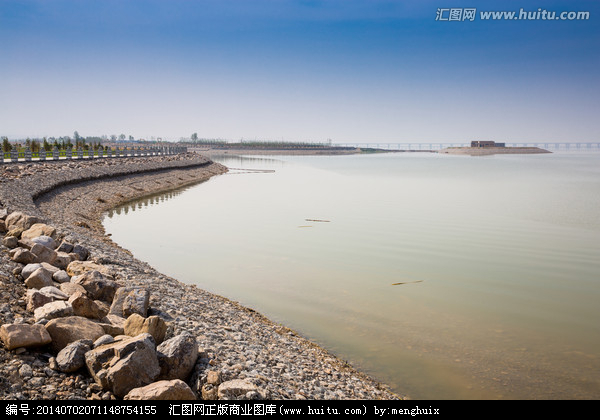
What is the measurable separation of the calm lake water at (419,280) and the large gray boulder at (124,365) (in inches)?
183

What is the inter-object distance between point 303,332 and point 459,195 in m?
37.5

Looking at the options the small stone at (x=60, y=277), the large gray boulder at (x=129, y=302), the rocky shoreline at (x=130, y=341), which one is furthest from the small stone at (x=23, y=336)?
the small stone at (x=60, y=277)

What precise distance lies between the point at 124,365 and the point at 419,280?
11.4 meters

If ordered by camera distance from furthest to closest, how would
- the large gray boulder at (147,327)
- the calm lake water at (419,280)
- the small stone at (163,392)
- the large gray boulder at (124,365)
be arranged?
the calm lake water at (419,280) < the large gray boulder at (147,327) < the large gray boulder at (124,365) < the small stone at (163,392)

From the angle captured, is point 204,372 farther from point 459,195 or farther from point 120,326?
point 459,195

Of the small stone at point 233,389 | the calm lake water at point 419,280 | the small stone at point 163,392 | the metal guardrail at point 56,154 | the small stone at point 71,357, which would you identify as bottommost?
the calm lake water at point 419,280

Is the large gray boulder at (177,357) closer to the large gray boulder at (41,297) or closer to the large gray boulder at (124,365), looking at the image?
the large gray boulder at (124,365)

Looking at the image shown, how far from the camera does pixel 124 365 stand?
6.07 metres

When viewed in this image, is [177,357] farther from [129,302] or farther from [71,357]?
[129,302]

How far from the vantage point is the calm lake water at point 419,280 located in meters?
9.20

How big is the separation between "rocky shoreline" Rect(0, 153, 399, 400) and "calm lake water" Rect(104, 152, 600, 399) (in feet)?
5.35

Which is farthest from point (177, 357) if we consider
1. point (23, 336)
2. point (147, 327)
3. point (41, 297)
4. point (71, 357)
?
point (41, 297)

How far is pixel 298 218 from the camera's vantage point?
95.0ft

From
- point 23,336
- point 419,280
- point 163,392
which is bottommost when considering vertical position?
point 419,280
